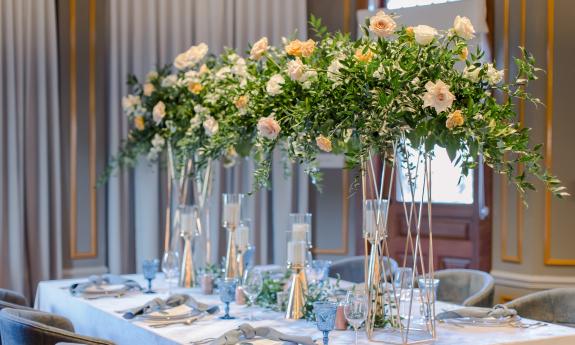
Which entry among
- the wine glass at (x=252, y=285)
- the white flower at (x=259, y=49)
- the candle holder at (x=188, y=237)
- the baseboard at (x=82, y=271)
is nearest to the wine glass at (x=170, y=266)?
the candle holder at (x=188, y=237)

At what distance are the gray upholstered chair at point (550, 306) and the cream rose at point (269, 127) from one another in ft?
4.16

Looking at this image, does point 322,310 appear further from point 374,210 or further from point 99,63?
point 99,63

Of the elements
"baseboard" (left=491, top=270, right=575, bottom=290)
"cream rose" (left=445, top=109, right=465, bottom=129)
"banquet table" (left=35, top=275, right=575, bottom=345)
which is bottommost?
"baseboard" (left=491, top=270, right=575, bottom=290)

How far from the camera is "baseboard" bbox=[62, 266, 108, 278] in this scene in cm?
563

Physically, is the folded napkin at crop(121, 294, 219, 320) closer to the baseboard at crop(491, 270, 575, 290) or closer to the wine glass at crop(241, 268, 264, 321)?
the wine glass at crop(241, 268, 264, 321)

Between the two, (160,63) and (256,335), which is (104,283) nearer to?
(256,335)

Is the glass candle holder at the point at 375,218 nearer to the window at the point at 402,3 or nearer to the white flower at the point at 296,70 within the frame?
the white flower at the point at 296,70

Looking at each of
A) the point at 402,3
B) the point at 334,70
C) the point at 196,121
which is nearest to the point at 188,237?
the point at 196,121

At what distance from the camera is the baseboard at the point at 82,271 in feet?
18.5

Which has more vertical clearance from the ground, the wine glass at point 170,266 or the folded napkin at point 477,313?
the wine glass at point 170,266

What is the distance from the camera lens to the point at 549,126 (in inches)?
199

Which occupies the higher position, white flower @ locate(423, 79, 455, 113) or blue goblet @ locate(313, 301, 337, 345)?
white flower @ locate(423, 79, 455, 113)

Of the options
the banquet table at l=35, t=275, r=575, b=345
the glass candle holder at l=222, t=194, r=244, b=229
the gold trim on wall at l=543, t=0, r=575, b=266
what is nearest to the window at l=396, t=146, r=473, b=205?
the gold trim on wall at l=543, t=0, r=575, b=266

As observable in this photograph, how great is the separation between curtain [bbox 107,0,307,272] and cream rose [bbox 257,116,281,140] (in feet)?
8.92
